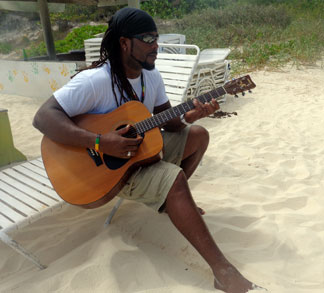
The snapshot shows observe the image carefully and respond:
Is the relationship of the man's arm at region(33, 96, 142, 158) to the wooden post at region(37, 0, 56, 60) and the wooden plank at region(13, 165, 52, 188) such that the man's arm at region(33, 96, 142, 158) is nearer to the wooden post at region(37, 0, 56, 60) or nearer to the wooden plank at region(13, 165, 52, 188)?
the wooden plank at region(13, 165, 52, 188)

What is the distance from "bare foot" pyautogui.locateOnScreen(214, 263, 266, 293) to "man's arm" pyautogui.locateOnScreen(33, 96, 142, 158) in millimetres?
772

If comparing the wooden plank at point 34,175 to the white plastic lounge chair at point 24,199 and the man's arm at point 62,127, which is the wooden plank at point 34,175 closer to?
the white plastic lounge chair at point 24,199

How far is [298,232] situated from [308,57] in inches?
240

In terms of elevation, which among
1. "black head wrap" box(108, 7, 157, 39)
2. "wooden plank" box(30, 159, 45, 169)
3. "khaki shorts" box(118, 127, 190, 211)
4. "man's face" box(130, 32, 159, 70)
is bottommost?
"wooden plank" box(30, 159, 45, 169)

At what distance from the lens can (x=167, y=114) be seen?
2.02 metres

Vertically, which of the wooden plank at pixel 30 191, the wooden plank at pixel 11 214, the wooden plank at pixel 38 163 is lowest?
the wooden plank at pixel 38 163

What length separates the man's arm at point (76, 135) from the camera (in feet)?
6.05

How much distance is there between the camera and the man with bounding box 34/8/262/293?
5.53ft

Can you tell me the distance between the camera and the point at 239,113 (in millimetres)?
5047

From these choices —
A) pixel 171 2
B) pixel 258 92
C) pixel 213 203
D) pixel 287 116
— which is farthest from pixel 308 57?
pixel 171 2

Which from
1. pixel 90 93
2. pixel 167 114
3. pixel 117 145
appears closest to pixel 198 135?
pixel 167 114

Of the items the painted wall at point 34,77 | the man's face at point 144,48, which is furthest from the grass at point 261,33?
the man's face at point 144,48

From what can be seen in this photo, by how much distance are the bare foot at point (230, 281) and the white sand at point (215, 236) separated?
4.8 inches

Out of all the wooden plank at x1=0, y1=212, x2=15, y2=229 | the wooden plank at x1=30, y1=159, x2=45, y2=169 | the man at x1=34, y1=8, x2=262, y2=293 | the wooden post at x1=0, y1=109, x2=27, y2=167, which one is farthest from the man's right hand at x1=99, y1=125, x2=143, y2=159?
the wooden post at x1=0, y1=109, x2=27, y2=167
